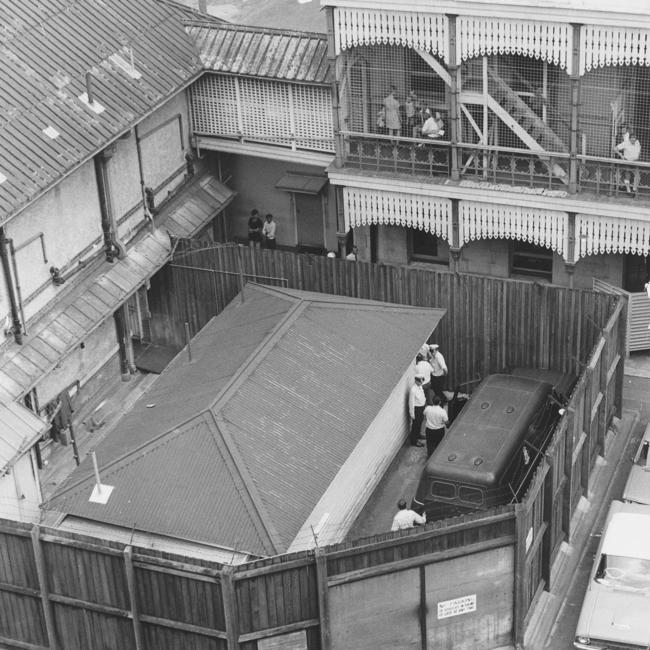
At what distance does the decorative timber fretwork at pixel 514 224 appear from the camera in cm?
3288

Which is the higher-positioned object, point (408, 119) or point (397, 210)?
point (408, 119)

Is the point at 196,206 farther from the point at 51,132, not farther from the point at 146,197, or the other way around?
the point at 51,132

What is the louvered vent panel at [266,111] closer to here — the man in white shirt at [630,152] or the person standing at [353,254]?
the person standing at [353,254]

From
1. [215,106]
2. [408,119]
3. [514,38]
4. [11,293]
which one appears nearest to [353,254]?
[408,119]

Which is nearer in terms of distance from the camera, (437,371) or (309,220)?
(437,371)

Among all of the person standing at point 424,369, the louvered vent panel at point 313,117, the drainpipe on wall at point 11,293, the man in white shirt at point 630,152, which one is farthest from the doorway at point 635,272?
the drainpipe on wall at point 11,293

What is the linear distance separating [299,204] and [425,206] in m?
4.86

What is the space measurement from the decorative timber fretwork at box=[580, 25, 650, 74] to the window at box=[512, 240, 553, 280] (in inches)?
221

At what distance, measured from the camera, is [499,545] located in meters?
24.4

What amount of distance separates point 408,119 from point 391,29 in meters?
2.64

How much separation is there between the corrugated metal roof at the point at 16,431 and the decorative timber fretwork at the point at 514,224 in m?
11.2

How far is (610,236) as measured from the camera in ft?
107

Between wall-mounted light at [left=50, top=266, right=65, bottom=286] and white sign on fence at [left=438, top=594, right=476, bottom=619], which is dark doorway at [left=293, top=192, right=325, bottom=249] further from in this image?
white sign on fence at [left=438, top=594, right=476, bottom=619]

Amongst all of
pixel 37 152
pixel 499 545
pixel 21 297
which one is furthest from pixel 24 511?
pixel 499 545
